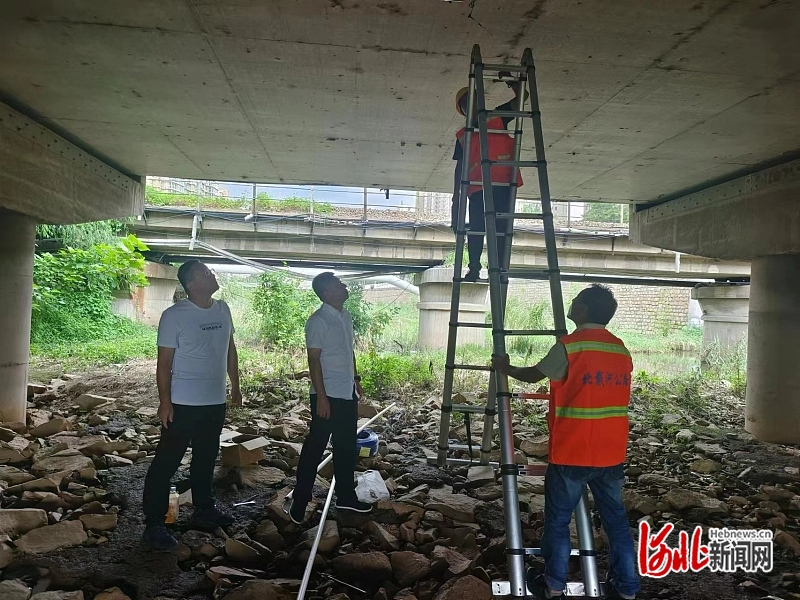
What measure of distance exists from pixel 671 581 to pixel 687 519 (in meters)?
1.21

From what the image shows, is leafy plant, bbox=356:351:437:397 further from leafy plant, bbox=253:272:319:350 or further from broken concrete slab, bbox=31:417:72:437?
broken concrete slab, bbox=31:417:72:437

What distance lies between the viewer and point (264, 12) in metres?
3.85

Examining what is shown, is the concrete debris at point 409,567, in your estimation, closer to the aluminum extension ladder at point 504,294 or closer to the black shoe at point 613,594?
the aluminum extension ladder at point 504,294

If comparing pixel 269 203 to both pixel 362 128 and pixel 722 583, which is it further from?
pixel 722 583

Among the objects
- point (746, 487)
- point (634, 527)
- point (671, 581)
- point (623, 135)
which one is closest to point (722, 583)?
point (671, 581)

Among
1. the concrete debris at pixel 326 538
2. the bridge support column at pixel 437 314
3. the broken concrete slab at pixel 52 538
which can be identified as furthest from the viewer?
the bridge support column at pixel 437 314

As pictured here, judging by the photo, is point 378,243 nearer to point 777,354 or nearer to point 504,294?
point 777,354

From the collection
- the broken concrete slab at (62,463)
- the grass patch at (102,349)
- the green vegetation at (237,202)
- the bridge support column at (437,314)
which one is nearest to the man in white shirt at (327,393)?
the broken concrete slab at (62,463)

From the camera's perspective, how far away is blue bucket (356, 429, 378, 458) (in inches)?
226

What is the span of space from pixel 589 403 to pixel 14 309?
21.2 ft

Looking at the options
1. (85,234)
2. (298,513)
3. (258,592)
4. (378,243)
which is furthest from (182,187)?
(258,592)

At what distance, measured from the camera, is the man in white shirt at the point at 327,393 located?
4254 mm

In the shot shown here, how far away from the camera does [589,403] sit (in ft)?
9.49

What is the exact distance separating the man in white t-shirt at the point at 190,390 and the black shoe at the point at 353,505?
80cm
